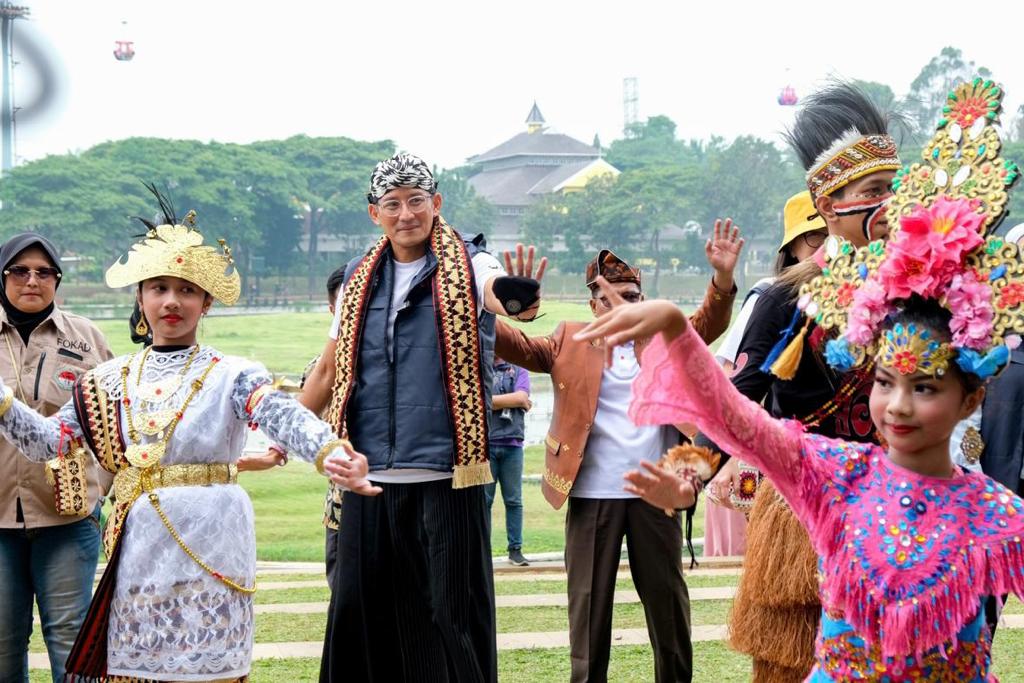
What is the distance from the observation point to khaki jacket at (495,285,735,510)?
532 cm

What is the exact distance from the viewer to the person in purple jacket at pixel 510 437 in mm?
8781

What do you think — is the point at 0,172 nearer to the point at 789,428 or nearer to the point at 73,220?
the point at 73,220

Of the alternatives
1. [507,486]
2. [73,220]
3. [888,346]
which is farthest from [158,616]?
[73,220]

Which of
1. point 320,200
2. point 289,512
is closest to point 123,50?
point 320,200

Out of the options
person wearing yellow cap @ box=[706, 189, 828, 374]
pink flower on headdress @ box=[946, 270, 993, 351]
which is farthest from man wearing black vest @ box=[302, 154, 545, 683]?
pink flower on headdress @ box=[946, 270, 993, 351]

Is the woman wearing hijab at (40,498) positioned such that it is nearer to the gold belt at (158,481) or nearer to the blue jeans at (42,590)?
the blue jeans at (42,590)

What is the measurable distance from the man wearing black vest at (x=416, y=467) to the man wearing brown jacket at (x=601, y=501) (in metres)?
0.46

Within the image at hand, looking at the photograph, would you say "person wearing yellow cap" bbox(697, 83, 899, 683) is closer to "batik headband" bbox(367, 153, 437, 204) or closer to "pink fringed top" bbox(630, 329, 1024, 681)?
"pink fringed top" bbox(630, 329, 1024, 681)

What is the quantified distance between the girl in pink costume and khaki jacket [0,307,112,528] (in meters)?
2.95

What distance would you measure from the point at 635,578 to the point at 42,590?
2.33 metres

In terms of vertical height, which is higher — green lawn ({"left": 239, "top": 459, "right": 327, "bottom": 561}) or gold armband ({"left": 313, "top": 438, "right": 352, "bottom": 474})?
gold armband ({"left": 313, "top": 438, "right": 352, "bottom": 474})

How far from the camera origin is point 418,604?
4855mm

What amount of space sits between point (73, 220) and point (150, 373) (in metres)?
46.2

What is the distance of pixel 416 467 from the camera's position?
475 cm
